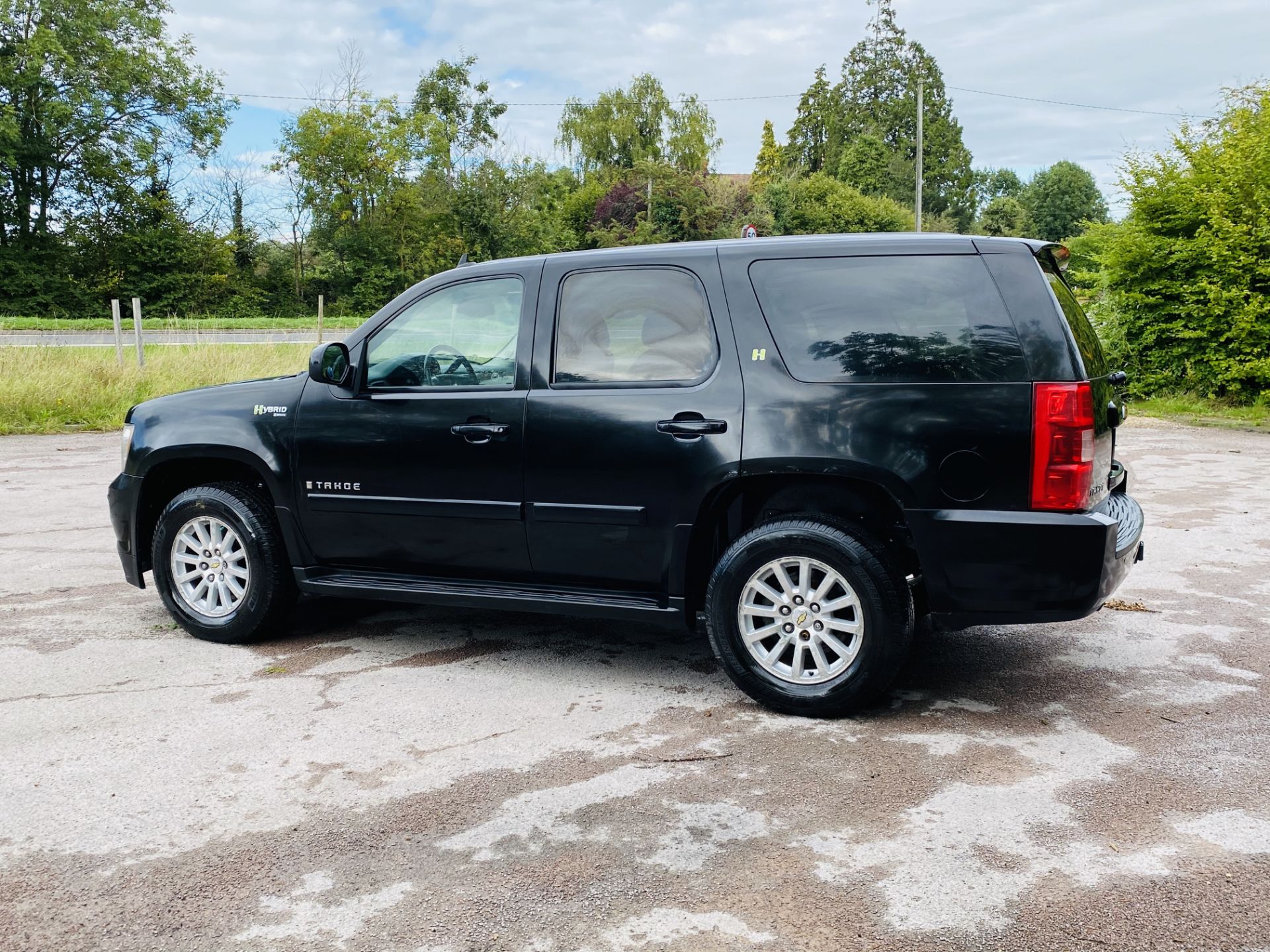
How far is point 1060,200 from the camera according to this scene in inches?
3644

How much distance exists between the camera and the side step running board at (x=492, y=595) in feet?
14.7

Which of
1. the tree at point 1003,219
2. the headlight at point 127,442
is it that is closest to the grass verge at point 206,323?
the headlight at point 127,442

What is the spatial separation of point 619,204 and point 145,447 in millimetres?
54675

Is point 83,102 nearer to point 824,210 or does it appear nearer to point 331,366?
point 824,210

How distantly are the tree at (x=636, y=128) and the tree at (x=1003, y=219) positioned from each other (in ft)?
56.0

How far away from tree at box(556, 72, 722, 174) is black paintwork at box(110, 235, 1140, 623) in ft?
213

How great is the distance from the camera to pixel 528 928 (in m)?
2.70

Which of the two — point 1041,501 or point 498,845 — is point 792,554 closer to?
point 1041,501

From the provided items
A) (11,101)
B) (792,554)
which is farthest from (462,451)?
(11,101)

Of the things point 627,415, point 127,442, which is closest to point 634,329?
point 627,415

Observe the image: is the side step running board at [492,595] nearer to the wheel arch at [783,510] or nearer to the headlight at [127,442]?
the wheel arch at [783,510]

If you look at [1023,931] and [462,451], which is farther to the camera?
[462,451]

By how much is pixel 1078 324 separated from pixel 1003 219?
64.2 m

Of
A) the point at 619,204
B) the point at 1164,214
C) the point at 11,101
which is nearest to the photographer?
the point at 1164,214
